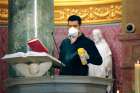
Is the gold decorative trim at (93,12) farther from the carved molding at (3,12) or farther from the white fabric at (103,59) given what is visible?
the carved molding at (3,12)

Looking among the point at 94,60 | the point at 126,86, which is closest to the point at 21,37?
the point at 94,60

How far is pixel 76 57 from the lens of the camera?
632 centimetres

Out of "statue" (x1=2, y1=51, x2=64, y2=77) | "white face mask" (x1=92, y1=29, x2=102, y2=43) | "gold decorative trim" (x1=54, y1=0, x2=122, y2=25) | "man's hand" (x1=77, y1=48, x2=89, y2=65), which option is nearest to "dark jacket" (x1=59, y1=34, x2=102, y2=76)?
"man's hand" (x1=77, y1=48, x2=89, y2=65)

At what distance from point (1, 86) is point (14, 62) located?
18.3 feet

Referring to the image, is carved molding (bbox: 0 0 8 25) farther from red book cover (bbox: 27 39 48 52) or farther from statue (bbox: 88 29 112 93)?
red book cover (bbox: 27 39 48 52)

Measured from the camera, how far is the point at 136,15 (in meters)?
10.7

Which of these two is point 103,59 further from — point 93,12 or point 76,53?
point 76,53

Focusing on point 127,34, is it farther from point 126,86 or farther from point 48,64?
point 48,64

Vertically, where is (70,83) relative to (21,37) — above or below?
below

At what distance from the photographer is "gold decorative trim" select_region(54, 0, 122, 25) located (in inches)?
452

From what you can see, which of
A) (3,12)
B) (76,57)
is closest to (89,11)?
(3,12)

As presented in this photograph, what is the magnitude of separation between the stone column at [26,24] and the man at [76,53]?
0.93ft

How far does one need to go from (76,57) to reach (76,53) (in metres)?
0.05

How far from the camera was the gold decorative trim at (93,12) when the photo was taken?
1148 cm
